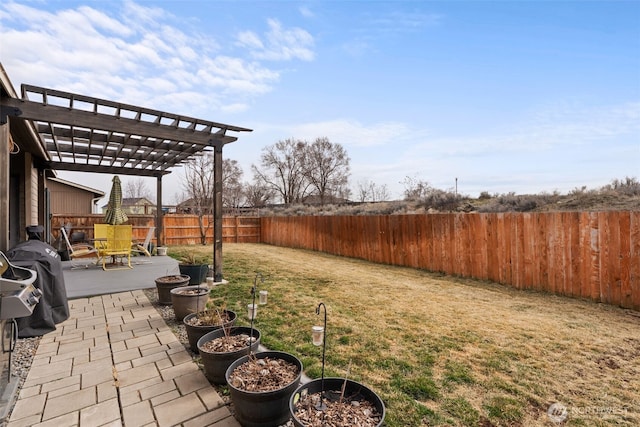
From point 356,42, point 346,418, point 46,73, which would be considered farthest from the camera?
point 356,42

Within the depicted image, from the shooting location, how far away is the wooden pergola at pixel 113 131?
3.65 metres

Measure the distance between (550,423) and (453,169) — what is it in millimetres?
13414

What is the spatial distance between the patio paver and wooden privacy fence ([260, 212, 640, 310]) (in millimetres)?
5422

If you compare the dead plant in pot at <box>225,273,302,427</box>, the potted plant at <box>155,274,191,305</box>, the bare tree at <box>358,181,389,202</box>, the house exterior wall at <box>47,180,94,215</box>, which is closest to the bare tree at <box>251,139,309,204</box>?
the bare tree at <box>358,181,389,202</box>

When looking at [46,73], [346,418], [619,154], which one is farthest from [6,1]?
[619,154]

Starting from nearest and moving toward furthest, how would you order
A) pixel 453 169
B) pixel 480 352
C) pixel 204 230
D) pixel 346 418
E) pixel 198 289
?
pixel 346 418, pixel 480 352, pixel 198 289, pixel 204 230, pixel 453 169

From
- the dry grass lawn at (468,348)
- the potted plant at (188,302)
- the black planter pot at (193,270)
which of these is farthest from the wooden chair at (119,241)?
the potted plant at (188,302)

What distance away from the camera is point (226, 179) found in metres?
21.4

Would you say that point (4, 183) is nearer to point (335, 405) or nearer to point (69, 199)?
point (335, 405)

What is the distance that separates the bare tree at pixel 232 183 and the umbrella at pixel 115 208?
13.7m

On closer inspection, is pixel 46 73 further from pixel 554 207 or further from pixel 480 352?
pixel 554 207

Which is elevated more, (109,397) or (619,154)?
(619,154)

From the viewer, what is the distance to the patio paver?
5.69 ft

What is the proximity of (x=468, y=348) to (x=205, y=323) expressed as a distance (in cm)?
238
